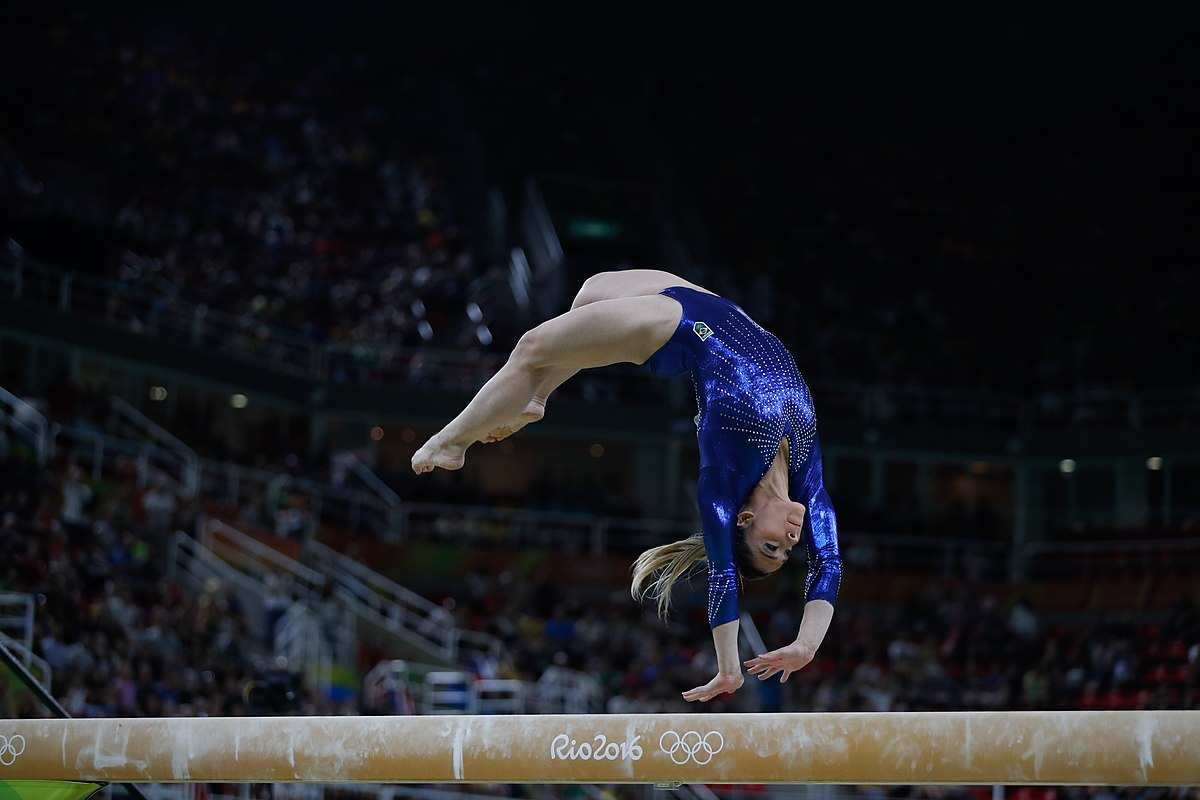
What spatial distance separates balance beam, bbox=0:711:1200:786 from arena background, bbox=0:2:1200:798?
6509mm

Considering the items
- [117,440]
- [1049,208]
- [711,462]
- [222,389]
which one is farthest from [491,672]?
[1049,208]

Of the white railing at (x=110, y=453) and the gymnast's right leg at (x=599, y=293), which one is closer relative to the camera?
the gymnast's right leg at (x=599, y=293)

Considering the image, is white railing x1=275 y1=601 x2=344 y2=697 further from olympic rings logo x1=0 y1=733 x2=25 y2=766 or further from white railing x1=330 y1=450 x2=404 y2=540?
olympic rings logo x1=0 y1=733 x2=25 y2=766

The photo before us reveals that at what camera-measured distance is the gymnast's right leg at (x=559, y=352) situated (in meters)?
5.82

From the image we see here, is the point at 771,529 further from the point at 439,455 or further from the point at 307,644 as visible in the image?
the point at 307,644

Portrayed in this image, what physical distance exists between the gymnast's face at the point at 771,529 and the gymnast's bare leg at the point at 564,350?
777 mm

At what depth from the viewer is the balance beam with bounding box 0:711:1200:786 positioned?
458 centimetres

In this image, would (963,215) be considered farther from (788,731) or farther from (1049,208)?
(788,731)

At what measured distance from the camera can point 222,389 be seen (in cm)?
→ 2353

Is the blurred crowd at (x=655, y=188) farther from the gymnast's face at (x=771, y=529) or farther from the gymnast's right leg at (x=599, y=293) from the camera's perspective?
the gymnast's face at (x=771, y=529)

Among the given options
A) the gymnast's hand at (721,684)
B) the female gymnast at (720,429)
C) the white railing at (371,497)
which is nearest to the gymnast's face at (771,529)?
the female gymnast at (720,429)

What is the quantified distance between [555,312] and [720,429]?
2116 centimetres

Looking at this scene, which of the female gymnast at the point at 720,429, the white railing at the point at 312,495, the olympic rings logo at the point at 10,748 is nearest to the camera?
the female gymnast at the point at 720,429

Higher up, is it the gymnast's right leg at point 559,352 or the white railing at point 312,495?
the white railing at point 312,495
